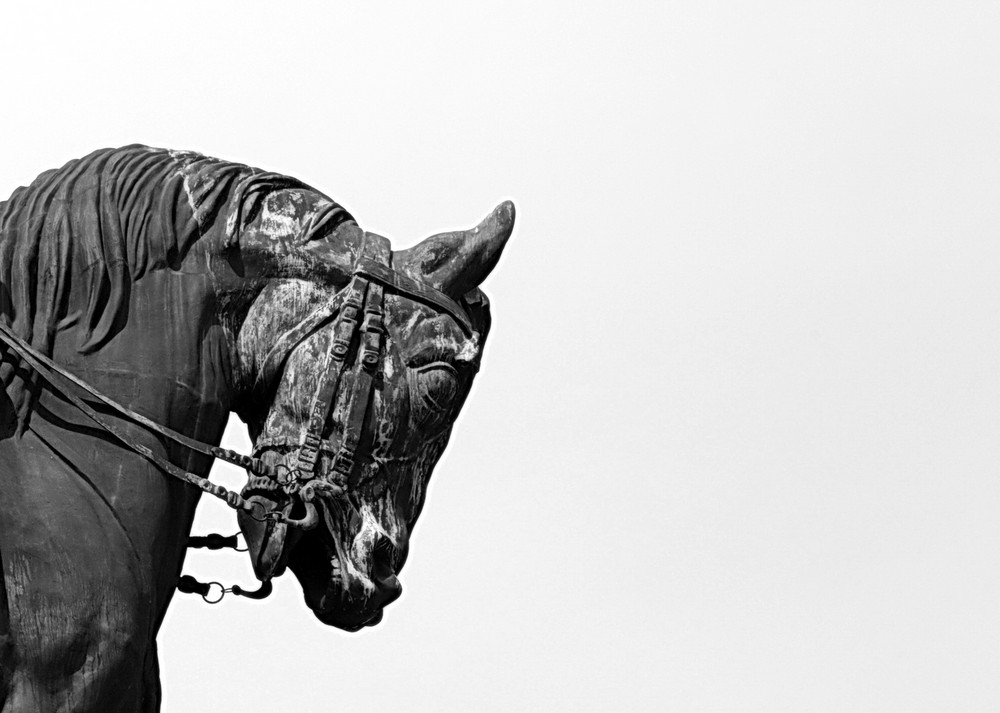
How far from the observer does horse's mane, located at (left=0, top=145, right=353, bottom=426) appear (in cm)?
973

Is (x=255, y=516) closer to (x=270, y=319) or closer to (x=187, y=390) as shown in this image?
(x=187, y=390)

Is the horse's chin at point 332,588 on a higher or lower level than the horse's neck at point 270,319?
lower

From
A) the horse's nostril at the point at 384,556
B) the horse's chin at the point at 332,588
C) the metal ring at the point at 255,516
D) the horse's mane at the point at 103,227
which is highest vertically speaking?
the horse's mane at the point at 103,227

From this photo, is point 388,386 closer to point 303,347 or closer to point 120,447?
point 303,347

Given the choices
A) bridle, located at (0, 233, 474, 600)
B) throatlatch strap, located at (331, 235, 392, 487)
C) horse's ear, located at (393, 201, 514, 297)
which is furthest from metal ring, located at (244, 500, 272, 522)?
horse's ear, located at (393, 201, 514, 297)

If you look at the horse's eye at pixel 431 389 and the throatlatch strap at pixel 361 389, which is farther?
the horse's eye at pixel 431 389

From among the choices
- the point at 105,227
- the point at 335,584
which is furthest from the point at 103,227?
the point at 335,584

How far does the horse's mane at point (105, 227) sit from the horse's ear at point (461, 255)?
1.21 ft

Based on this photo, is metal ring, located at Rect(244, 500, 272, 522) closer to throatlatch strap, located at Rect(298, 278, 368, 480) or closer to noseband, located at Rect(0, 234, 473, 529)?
noseband, located at Rect(0, 234, 473, 529)

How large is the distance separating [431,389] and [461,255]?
1.87 ft

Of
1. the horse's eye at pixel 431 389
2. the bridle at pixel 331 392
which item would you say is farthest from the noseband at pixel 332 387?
the horse's eye at pixel 431 389

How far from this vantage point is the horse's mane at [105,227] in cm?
973

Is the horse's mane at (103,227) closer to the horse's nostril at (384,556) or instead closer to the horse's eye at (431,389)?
the horse's eye at (431,389)

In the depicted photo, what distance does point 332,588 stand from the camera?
10.2 m
